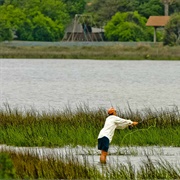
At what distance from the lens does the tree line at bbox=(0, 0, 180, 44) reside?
11381cm

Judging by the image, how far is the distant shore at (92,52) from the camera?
291 ft

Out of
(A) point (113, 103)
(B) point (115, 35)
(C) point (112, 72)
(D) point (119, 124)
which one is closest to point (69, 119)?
(D) point (119, 124)

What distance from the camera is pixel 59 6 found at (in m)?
121

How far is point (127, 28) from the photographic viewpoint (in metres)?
112

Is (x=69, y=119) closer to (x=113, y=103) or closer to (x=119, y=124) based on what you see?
(x=119, y=124)

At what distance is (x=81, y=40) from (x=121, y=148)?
96.6 meters

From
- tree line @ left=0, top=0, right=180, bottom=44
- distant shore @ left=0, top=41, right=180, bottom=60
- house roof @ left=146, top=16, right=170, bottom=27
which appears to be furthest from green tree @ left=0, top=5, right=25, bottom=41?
house roof @ left=146, top=16, right=170, bottom=27

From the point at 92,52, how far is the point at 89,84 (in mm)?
35250

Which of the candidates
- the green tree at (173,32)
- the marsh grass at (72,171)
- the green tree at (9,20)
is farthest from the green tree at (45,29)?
the marsh grass at (72,171)

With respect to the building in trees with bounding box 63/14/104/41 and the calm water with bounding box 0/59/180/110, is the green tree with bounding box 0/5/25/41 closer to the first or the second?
the building in trees with bounding box 63/14/104/41

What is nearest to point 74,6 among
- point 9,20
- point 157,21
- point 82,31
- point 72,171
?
point 82,31

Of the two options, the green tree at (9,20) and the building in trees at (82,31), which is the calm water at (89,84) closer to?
the green tree at (9,20)

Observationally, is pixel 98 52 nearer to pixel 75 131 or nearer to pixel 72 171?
pixel 75 131

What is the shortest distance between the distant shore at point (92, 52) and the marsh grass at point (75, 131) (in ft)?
201
